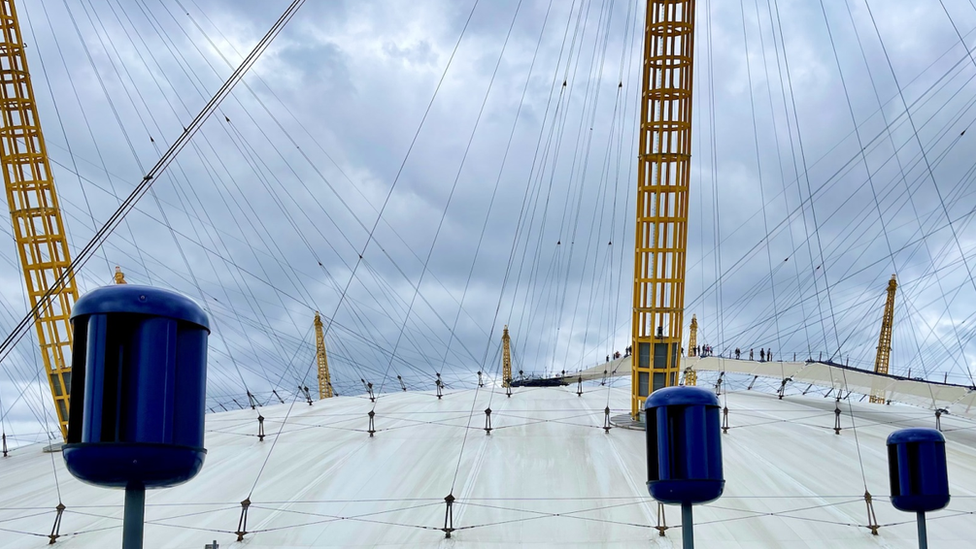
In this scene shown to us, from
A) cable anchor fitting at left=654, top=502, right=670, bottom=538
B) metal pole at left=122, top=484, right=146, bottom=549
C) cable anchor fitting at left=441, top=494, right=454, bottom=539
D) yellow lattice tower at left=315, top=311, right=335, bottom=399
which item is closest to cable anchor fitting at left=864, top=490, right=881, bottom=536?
cable anchor fitting at left=654, top=502, right=670, bottom=538

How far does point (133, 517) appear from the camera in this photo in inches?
301

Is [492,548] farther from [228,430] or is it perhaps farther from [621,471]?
[228,430]

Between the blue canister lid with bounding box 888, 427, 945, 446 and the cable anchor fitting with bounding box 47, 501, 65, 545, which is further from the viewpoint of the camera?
the cable anchor fitting with bounding box 47, 501, 65, 545

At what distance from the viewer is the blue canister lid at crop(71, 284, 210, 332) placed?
760 cm

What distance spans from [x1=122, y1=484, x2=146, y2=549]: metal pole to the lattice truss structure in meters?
18.0

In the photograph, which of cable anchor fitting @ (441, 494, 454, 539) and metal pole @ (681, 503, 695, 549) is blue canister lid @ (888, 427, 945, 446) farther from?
cable anchor fitting @ (441, 494, 454, 539)

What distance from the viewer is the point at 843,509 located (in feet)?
88.8

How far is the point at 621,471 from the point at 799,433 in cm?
960

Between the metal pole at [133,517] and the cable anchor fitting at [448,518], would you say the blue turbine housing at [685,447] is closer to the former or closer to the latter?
the metal pole at [133,517]

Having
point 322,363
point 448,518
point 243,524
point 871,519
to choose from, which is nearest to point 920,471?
point 871,519

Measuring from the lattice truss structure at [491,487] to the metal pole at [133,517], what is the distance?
18.0m

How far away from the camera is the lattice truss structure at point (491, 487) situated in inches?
1005

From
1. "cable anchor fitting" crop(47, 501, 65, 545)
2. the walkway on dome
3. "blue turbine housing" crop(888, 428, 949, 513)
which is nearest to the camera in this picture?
"blue turbine housing" crop(888, 428, 949, 513)

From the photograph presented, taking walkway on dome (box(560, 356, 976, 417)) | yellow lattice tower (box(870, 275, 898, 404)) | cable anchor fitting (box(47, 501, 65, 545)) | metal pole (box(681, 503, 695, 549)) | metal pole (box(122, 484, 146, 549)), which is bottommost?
cable anchor fitting (box(47, 501, 65, 545))
